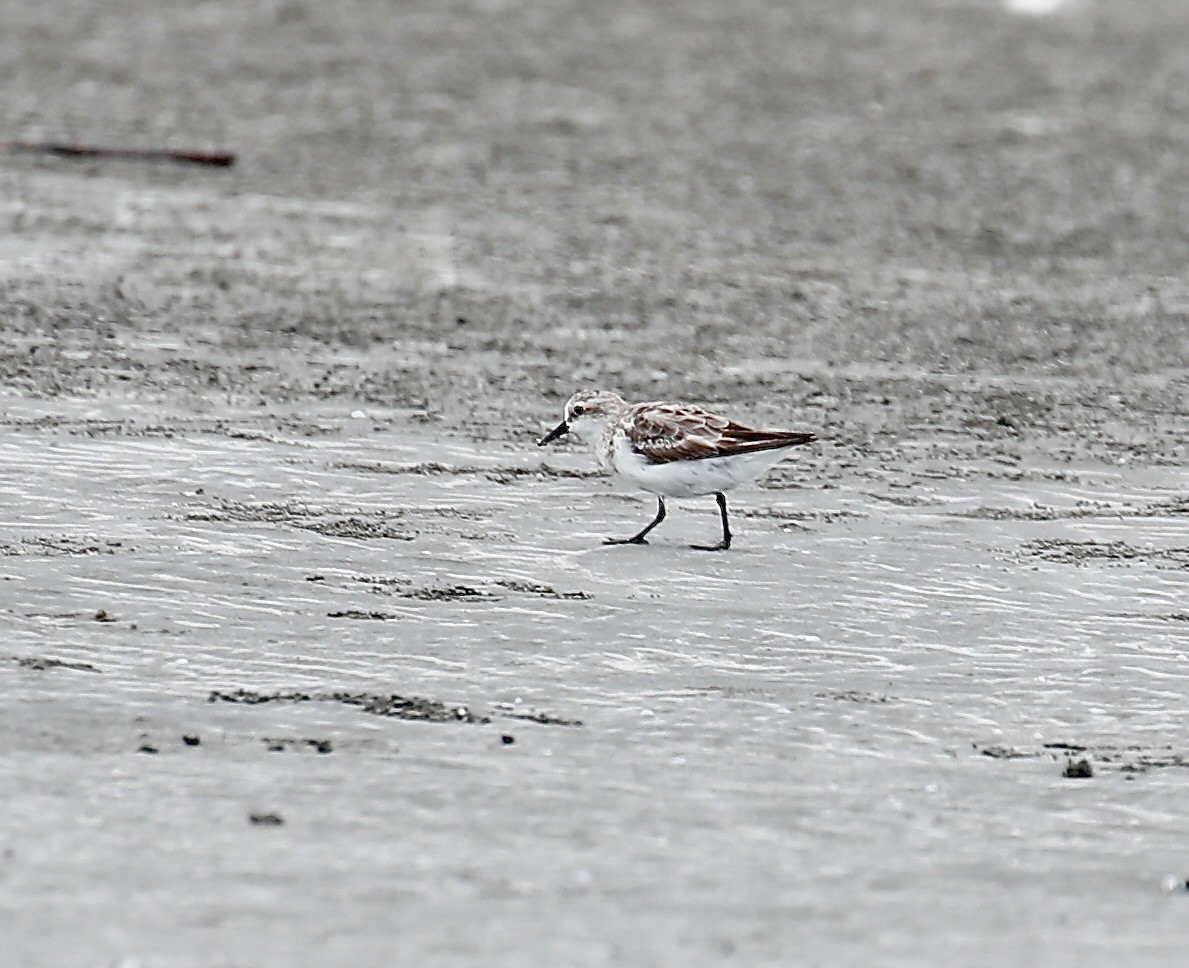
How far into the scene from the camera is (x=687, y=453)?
9391 millimetres

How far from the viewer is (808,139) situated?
21.0 metres

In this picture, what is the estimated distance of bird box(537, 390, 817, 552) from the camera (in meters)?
9.41

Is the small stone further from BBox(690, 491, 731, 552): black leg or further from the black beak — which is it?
the black beak

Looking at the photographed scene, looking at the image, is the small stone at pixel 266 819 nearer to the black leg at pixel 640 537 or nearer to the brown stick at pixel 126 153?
the black leg at pixel 640 537

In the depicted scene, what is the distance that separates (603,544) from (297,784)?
3.27m

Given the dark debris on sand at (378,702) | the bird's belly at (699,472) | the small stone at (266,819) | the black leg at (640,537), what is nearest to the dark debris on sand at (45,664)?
the dark debris on sand at (378,702)

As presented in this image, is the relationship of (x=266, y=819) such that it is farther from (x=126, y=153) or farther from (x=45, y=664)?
(x=126, y=153)

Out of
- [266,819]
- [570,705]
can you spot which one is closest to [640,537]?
[570,705]

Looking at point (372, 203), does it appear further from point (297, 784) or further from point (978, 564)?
point (297, 784)

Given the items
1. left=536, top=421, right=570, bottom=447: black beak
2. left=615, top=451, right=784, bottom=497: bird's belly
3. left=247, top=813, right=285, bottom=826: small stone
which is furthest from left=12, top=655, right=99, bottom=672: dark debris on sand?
left=536, top=421, right=570, bottom=447: black beak

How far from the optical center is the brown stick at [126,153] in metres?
18.6

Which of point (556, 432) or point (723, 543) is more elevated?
point (556, 432)

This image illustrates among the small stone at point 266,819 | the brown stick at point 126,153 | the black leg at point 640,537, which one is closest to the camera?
the small stone at point 266,819

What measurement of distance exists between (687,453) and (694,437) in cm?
10
